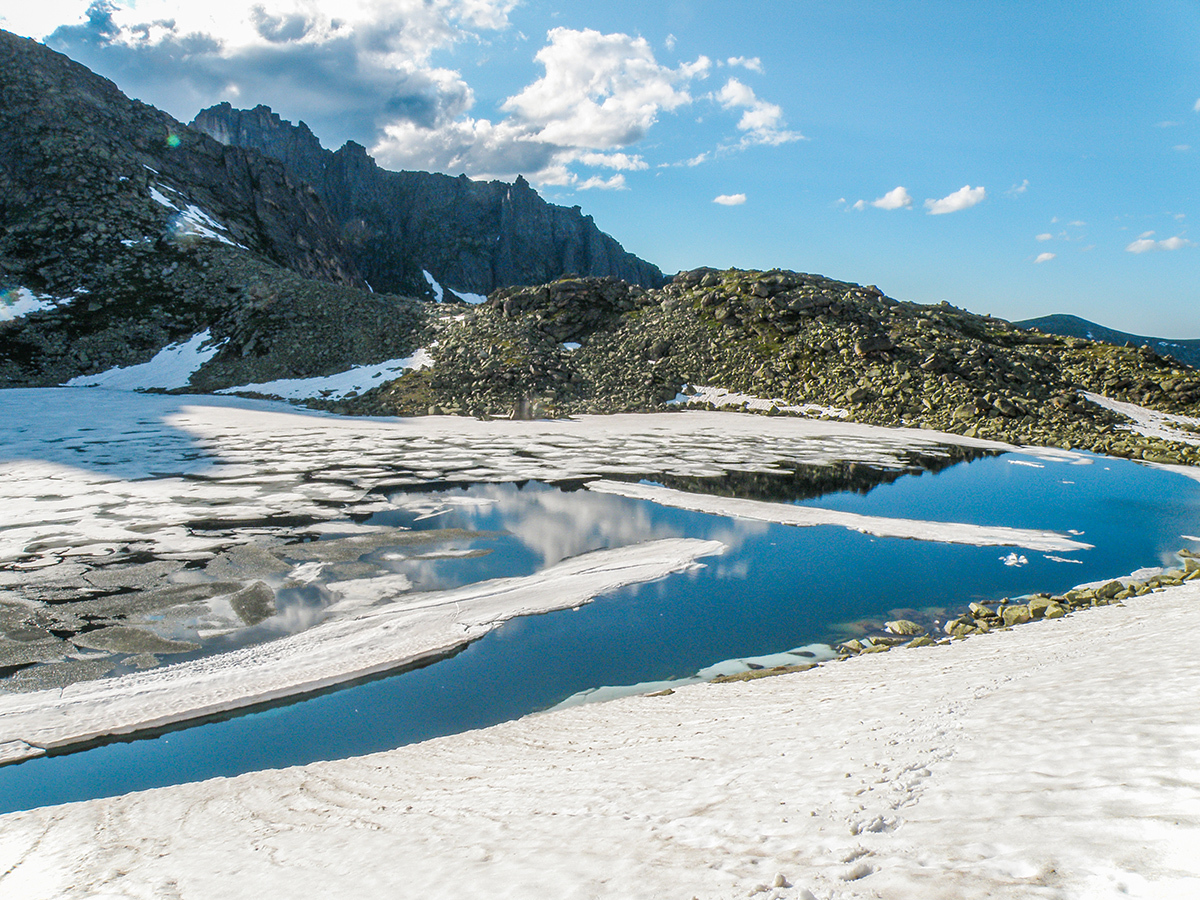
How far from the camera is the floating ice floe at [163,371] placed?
50.9m

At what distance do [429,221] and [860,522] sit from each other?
171089mm

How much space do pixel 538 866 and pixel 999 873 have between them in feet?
8.34

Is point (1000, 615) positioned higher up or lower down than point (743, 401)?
lower down

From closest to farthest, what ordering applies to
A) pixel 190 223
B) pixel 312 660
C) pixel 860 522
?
pixel 312 660, pixel 860 522, pixel 190 223

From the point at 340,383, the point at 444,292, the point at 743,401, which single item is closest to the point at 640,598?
the point at 743,401

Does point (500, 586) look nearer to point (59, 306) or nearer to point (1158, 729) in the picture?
point (1158, 729)

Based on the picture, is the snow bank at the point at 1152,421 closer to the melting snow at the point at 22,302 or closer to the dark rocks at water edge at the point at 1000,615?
the dark rocks at water edge at the point at 1000,615

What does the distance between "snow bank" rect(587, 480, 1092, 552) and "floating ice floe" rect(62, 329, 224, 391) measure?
4511cm

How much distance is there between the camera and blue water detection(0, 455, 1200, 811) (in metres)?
7.14

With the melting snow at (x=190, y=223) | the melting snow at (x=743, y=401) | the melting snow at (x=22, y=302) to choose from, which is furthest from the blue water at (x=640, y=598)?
the melting snow at (x=190, y=223)

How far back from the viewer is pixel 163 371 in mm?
52719

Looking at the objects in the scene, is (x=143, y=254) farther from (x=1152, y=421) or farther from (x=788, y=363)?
(x=1152, y=421)

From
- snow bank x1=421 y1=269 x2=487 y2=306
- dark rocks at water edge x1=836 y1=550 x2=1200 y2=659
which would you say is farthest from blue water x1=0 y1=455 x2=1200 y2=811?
snow bank x1=421 y1=269 x2=487 y2=306

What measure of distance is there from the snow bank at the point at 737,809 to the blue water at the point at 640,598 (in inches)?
27.7
